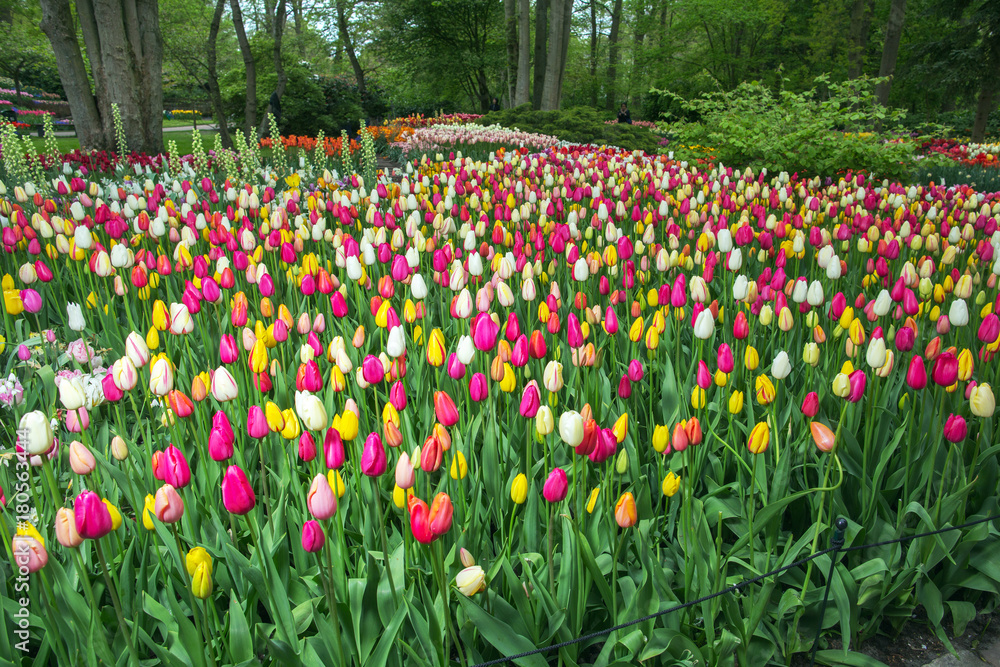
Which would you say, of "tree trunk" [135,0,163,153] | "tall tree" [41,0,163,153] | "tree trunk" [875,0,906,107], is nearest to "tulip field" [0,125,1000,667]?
"tall tree" [41,0,163,153]

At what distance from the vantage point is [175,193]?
20.7 ft

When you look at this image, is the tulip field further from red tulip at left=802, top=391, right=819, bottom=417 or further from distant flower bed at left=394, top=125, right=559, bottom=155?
distant flower bed at left=394, top=125, right=559, bottom=155

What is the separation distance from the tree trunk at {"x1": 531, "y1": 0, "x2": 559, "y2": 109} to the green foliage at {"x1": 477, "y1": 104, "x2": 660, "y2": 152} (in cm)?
317

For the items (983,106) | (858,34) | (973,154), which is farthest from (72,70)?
(983,106)

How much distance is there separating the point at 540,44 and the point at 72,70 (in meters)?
13.5

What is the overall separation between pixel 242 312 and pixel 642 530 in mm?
1609

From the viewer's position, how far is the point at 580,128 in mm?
14680

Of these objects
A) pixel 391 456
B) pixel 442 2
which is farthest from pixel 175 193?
pixel 442 2

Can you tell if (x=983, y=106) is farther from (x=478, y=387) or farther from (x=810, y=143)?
(x=478, y=387)

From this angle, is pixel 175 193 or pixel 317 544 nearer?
pixel 317 544

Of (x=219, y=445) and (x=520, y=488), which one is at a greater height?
(x=219, y=445)

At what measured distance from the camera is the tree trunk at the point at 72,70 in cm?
901

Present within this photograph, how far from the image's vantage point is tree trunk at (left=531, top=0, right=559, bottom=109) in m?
19.1

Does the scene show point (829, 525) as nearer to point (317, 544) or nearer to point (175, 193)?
point (317, 544)
